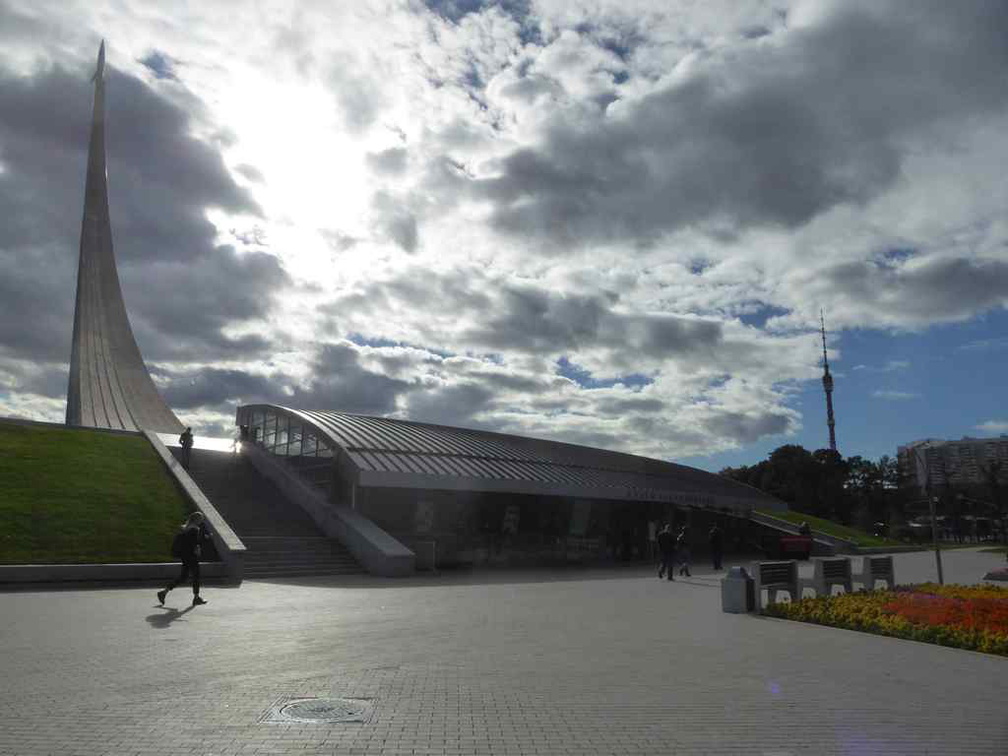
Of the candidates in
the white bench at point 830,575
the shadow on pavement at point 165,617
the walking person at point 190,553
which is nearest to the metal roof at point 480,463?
the walking person at point 190,553

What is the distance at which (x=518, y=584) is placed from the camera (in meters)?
18.6

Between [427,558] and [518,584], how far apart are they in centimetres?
406

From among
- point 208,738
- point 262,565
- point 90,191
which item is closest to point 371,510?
point 262,565

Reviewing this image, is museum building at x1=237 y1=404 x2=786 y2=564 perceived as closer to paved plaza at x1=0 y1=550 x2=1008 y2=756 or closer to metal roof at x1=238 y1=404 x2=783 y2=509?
metal roof at x1=238 y1=404 x2=783 y2=509

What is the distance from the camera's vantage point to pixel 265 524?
74.0ft

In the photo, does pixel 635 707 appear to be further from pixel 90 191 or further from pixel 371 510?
pixel 90 191

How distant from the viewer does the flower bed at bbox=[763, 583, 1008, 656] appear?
977 centimetres

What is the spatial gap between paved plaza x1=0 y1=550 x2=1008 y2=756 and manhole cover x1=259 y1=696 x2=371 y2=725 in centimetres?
7

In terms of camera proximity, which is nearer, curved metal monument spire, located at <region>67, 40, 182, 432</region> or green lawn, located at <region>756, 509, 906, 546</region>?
curved metal monument spire, located at <region>67, 40, 182, 432</region>

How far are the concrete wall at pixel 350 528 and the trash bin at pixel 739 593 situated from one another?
9.06 metres

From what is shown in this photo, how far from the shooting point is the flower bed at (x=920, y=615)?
9773mm

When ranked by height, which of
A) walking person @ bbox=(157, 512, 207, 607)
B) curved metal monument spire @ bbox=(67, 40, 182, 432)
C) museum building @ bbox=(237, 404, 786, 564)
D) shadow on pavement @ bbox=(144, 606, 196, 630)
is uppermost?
curved metal monument spire @ bbox=(67, 40, 182, 432)

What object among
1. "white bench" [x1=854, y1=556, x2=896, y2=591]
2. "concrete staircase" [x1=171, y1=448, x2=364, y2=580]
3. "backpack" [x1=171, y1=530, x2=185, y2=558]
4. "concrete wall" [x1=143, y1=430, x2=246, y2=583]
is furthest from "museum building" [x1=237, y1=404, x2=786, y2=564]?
"white bench" [x1=854, y1=556, x2=896, y2=591]

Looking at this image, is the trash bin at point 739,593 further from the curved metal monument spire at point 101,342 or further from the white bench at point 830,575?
the curved metal monument spire at point 101,342
